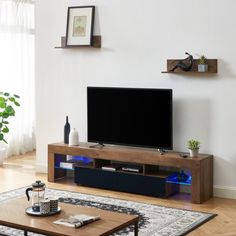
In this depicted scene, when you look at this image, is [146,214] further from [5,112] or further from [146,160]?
[5,112]

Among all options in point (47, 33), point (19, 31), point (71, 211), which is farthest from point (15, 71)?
point (71, 211)

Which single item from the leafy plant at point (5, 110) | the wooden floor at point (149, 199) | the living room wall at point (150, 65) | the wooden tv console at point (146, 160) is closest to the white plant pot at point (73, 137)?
the wooden tv console at point (146, 160)

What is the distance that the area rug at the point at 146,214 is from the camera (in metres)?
4.81

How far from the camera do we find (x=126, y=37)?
21.5ft

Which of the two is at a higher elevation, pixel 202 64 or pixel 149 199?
pixel 202 64

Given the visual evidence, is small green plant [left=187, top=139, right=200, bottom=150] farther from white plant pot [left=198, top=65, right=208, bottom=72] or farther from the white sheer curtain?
the white sheer curtain

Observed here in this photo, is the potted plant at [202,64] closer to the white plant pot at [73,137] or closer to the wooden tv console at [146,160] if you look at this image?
the wooden tv console at [146,160]

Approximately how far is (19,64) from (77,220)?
5.11 m

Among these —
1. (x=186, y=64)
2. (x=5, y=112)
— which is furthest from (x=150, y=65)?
(x=5, y=112)

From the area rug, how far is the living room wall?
922 millimetres

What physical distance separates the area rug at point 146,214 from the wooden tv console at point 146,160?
0.46 m

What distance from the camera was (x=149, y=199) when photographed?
5.98 m

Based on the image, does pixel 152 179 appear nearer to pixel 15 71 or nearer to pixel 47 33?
pixel 47 33

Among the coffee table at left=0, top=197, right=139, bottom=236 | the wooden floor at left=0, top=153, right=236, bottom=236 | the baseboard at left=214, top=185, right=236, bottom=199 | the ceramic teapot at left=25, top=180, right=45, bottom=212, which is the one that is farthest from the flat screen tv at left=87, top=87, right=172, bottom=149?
the ceramic teapot at left=25, top=180, right=45, bottom=212
